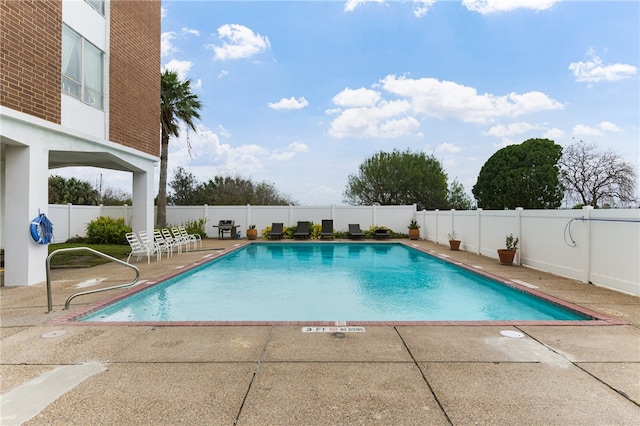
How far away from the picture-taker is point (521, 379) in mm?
3107

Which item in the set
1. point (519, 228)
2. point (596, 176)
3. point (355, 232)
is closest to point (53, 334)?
point (519, 228)

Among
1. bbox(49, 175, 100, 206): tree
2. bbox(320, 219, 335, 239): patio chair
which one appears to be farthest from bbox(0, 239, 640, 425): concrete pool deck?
bbox(49, 175, 100, 206): tree

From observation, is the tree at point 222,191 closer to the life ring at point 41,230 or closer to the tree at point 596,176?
the life ring at point 41,230

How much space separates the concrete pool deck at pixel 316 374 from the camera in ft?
8.45

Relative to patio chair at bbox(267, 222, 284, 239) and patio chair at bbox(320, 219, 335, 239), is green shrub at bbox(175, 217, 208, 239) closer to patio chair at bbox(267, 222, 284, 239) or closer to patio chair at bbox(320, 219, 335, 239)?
patio chair at bbox(267, 222, 284, 239)

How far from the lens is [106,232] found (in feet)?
50.4

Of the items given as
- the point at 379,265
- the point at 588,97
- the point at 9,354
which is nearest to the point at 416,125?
the point at 588,97

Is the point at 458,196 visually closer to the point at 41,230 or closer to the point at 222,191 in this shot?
the point at 222,191

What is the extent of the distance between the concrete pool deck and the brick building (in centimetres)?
347

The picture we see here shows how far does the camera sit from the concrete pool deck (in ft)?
8.45

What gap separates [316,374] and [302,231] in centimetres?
1600

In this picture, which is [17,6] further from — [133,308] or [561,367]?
[561,367]

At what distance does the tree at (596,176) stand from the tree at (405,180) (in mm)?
10571

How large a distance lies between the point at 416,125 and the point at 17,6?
1914 cm
